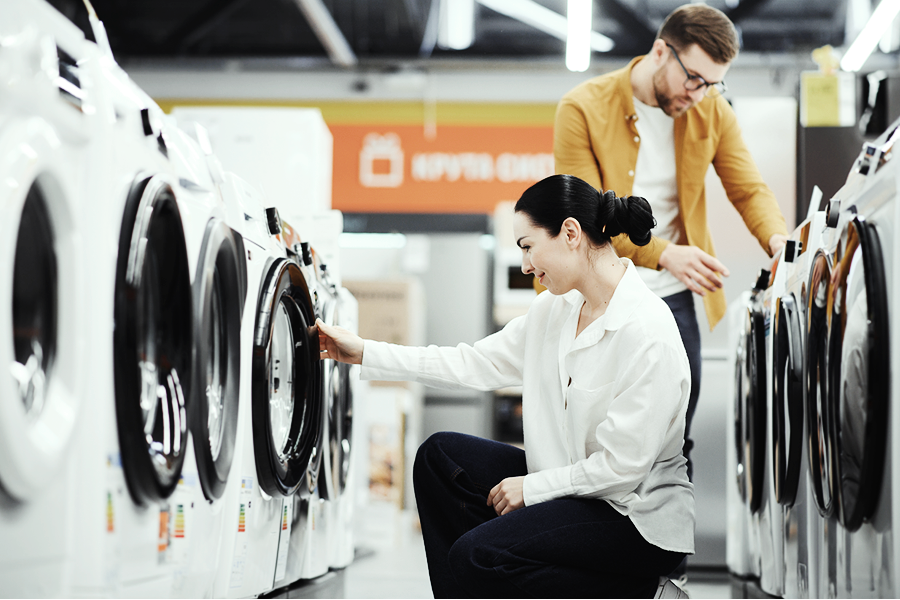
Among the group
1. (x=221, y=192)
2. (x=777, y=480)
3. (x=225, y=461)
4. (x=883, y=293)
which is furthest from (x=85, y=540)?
(x=777, y=480)

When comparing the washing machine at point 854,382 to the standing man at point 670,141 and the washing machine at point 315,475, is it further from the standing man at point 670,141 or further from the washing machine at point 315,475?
the washing machine at point 315,475

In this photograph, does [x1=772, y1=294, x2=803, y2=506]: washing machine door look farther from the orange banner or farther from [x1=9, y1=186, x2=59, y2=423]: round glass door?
the orange banner

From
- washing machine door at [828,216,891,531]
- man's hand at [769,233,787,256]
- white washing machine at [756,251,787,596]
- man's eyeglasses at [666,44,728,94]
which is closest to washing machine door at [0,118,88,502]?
washing machine door at [828,216,891,531]

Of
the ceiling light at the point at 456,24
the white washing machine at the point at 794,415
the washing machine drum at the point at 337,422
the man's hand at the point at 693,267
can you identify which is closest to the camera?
the white washing machine at the point at 794,415

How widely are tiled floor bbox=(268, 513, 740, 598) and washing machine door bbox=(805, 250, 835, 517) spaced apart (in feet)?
2.76

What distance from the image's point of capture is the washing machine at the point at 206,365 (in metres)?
1.46

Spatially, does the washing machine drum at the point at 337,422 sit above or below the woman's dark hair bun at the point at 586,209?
below

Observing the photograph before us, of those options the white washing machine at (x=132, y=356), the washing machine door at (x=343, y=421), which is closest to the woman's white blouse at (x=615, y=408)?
the white washing machine at (x=132, y=356)

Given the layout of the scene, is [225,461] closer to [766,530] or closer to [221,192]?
[221,192]

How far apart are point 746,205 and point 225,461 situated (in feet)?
5.52

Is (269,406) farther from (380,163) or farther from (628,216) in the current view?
(380,163)

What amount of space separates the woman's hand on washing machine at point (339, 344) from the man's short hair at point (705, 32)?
3.60 feet

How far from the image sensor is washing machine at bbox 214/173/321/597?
1.75 m

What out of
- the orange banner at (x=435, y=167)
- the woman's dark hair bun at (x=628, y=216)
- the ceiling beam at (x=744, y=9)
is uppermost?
the ceiling beam at (x=744, y=9)
